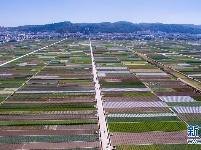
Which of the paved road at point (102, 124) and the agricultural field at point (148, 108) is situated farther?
the agricultural field at point (148, 108)

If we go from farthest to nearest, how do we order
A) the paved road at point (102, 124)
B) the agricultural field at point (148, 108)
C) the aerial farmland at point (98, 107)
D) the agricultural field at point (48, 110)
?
the agricultural field at point (148, 108) → the aerial farmland at point (98, 107) → the agricultural field at point (48, 110) → the paved road at point (102, 124)

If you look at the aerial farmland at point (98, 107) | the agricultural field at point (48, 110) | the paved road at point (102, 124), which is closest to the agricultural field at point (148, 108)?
the aerial farmland at point (98, 107)

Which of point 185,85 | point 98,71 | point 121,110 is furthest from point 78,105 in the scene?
point 98,71

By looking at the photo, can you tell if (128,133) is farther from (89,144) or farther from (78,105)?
(78,105)

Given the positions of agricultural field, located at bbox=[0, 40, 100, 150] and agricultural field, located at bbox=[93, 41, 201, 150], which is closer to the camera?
agricultural field, located at bbox=[0, 40, 100, 150]

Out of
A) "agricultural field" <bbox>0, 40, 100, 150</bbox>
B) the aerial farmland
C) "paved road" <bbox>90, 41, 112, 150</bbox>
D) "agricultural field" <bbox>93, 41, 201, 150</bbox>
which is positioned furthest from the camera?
"agricultural field" <bbox>93, 41, 201, 150</bbox>

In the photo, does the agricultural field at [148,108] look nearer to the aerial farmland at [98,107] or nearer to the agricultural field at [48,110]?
the aerial farmland at [98,107]

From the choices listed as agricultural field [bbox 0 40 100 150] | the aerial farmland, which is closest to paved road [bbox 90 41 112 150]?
the aerial farmland

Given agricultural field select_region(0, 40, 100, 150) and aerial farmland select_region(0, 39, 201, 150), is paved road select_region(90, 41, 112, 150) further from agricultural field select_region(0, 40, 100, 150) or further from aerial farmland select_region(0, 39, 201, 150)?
agricultural field select_region(0, 40, 100, 150)
